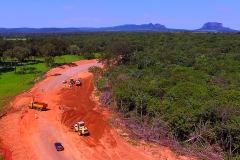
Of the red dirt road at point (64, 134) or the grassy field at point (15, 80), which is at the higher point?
the grassy field at point (15, 80)

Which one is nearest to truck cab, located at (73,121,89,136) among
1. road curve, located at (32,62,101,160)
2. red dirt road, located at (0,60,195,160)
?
red dirt road, located at (0,60,195,160)

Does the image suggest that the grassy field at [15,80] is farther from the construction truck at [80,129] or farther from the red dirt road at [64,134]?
the construction truck at [80,129]

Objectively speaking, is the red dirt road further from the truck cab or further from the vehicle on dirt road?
the truck cab

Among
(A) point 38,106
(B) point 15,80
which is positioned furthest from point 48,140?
(B) point 15,80

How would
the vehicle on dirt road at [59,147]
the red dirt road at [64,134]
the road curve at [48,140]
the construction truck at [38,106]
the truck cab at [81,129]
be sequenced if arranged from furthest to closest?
the construction truck at [38,106], the truck cab at [81,129], the vehicle on dirt road at [59,147], the red dirt road at [64,134], the road curve at [48,140]

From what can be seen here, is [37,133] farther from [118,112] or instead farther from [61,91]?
[61,91]

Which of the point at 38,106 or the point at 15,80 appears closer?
the point at 38,106

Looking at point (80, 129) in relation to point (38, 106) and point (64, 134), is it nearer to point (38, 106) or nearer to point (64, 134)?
point (64, 134)

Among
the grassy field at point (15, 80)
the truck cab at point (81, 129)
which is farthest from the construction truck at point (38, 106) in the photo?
the truck cab at point (81, 129)
